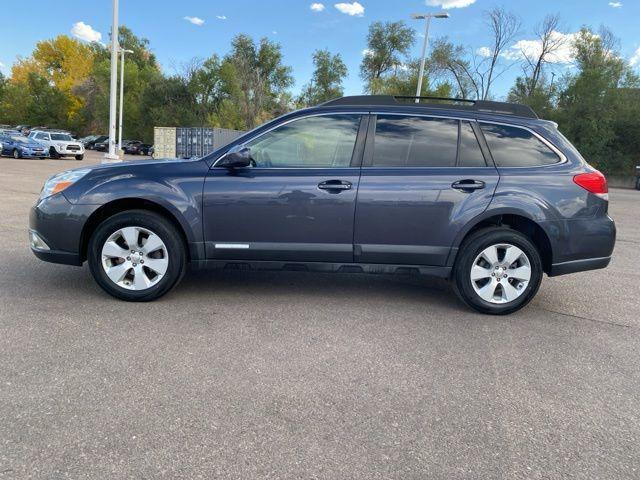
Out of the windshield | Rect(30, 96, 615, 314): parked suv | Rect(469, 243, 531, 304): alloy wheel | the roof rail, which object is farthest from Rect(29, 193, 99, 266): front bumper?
the windshield

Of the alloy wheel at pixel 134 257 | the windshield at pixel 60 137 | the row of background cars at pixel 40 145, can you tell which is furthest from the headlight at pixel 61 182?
the windshield at pixel 60 137

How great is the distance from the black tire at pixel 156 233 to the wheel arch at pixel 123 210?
5 centimetres

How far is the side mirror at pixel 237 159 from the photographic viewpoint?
415 centimetres

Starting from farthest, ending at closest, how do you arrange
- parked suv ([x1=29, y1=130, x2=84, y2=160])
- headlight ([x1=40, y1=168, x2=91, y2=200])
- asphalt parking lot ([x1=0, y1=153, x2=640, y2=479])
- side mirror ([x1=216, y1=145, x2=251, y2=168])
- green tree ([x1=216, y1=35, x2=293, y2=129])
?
green tree ([x1=216, y1=35, x2=293, y2=129]) < parked suv ([x1=29, y1=130, x2=84, y2=160]) < headlight ([x1=40, y1=168, x2=91, y2=200]) < side mirror ([x1=216, y1=145, x2=251, y2=168]) < asphalt parking lot ([x1=0, y1=153, x2=640, y2=479])

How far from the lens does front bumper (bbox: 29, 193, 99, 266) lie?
420cm

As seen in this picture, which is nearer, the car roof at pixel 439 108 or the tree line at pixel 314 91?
the car roof at pixel 439 108

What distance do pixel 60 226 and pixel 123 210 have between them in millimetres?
531

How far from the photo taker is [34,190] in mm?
12492

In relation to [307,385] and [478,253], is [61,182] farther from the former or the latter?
[478,253]

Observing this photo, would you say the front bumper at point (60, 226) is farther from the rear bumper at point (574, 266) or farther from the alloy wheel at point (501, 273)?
the rear bumper at point (574, 266)

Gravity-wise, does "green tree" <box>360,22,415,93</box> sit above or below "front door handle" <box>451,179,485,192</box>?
above

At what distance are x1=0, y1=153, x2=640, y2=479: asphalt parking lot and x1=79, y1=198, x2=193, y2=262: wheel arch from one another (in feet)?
1.62

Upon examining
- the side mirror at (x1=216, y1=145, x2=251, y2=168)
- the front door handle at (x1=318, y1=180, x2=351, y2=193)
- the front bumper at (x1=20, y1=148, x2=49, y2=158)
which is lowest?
the front bumper at (x1=20, y1=148, x2=49, y2=158)

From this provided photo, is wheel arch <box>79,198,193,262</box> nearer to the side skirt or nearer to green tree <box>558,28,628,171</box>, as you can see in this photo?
the side skirt
